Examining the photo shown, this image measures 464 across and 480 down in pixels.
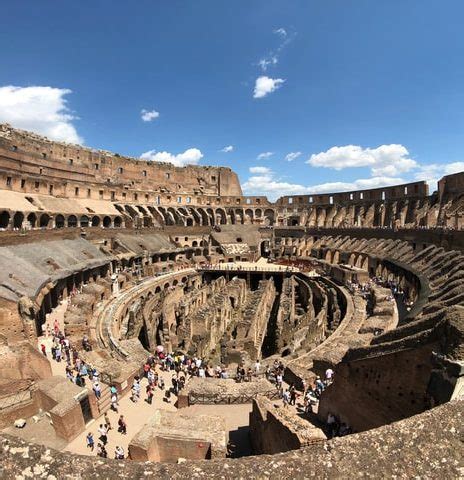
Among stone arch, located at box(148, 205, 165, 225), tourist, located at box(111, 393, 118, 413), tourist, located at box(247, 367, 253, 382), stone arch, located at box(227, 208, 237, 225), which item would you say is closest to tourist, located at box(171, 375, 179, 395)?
tourist, located at box(111, 393, 118, 413)

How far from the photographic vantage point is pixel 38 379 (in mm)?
10430

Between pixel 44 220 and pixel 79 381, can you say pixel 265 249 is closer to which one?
pixel 44 220

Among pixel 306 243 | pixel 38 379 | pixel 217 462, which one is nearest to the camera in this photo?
pixel 217 462

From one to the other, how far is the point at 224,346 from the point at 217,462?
44.8 ft

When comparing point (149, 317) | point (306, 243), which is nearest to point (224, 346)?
point (149, 317)

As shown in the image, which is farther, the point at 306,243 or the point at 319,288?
the point at 306,243

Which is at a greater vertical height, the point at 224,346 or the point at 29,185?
the point at 29,185

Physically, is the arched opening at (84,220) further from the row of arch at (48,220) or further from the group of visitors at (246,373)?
the group of visitors at (246,373)

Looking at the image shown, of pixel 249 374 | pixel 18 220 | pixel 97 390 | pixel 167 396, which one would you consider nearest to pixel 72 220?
pixel 18 220

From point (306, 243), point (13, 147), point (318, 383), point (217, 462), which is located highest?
point (13, 147)

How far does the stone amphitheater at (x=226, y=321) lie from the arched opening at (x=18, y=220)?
0.54 feet

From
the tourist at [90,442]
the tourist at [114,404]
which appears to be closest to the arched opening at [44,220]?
the tourist at [114,404]

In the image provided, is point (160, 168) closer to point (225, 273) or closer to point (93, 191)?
point (93, 191)

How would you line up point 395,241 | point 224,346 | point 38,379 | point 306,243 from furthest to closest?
1. point 306,243
2. point 395,241
3. point 224,346
4. point 38,379
